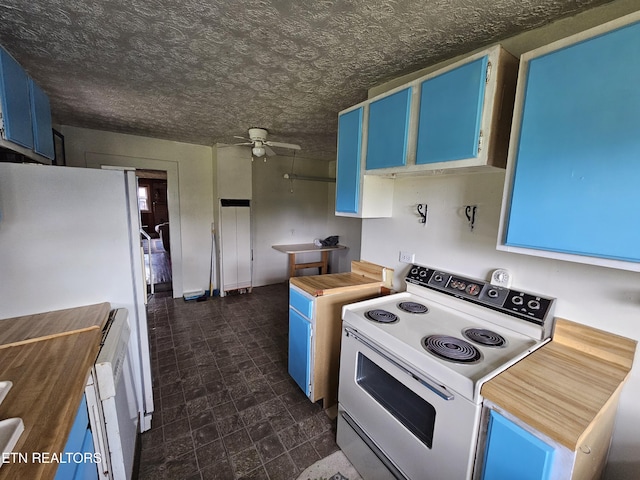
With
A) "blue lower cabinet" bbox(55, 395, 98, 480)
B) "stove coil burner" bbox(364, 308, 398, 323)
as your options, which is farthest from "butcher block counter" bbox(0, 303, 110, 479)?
"stove coil burner" bbox(364, 308, 398, 323)

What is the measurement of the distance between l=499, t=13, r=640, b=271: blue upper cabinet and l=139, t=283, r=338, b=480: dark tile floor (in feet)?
5.75

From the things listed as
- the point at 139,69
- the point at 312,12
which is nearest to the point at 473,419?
the point at 312,12

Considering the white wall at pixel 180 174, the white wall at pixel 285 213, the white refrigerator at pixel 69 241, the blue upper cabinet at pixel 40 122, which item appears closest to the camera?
the white refrigerator at pixel 69 241

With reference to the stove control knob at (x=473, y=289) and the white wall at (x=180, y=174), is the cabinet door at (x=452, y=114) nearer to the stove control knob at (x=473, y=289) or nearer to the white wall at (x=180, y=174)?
the stove control knob at (x=473, y=289)

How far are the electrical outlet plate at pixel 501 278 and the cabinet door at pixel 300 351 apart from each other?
120 cm

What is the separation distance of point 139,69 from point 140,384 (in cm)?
210

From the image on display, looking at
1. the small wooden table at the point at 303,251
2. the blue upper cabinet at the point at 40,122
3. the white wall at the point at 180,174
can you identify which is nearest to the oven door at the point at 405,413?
the blue upper cabinet at the point at 40,122

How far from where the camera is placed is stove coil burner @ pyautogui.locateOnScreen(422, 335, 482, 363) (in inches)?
44.0

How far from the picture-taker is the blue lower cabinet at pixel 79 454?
0.79 m

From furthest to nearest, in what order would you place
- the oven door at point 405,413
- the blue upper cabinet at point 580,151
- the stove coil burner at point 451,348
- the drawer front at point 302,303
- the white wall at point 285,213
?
the white wall at point 285,213 < the drawer front at point 302,303 < the stove coil burner at point 451,348 < the oven door at point 405,413 < the blue upper cabinet at point 580,151

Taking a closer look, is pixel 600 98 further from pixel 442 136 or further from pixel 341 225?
pixel 341 225

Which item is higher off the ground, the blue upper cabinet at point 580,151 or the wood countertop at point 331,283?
the blue upper cabinet at point 580,151

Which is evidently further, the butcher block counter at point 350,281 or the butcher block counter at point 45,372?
the butcher block counter at point 350,281

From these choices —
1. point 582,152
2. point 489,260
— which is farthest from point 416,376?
point 582,152
